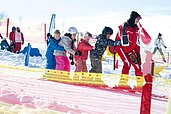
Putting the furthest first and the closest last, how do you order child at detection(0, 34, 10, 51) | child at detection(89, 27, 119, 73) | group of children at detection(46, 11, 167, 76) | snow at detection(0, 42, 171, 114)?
child at detection(0, 34, 10, 51)
child at detection(89, 27, 119, 73)
group of children at detection(46, 11, 167, 76)
snow at detection(0, 42, 171, 114)

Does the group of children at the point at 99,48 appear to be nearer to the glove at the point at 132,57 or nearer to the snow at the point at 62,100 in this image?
the glove at the point at 132,57

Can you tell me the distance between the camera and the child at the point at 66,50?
9367 millimetres

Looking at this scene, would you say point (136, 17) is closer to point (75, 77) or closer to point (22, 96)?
point (75, 77)

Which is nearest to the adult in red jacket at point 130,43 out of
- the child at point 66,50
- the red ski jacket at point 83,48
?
the red ski jacket at point 83,48

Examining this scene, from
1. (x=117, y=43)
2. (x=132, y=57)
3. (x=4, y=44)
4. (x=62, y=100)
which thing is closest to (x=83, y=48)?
Result: (x=117, y=43)

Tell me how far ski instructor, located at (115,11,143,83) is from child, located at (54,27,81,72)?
40.5 inches

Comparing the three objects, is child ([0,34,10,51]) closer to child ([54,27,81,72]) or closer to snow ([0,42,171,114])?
child ([54,27,81,72])

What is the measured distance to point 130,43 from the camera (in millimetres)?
9125

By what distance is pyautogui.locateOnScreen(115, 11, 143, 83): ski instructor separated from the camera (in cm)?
876

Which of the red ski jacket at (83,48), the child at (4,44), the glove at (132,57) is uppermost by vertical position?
the child at (4,44)

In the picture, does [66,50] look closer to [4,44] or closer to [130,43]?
[130,43]

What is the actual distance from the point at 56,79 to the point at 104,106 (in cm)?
222

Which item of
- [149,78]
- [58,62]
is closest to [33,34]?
[58,62]

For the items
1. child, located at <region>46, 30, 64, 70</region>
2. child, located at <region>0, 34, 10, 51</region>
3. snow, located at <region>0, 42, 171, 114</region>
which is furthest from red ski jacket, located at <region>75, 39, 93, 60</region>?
child, located at <region>0, 34, 10, 51</region>
